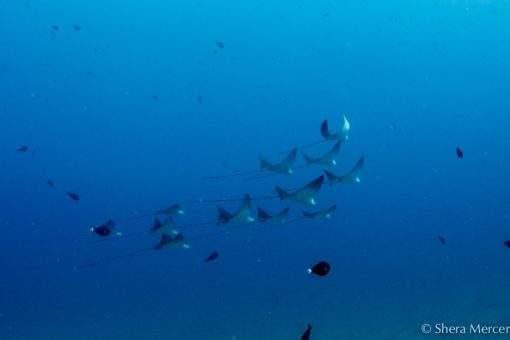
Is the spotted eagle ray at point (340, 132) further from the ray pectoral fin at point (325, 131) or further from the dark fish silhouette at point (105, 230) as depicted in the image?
the dark fish silhouette at point (105, 230)

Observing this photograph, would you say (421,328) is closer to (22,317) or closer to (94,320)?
(94,320)

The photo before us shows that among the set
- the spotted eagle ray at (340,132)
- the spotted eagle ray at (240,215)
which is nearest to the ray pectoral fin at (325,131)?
the spotted eagle ray at (340,132)

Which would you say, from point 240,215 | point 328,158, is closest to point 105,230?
point 240,215

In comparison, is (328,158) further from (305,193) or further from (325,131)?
(305,193)

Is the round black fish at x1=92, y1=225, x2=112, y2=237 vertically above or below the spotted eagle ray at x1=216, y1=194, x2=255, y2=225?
above

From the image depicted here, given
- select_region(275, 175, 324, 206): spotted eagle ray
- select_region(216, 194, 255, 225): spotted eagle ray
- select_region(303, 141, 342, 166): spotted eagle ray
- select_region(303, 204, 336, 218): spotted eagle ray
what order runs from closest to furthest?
select_region(275, 175, 324, 206): spotted eagle ray
select_region(216, 194, 255, 225): spotted eagle ray
select_region(303, 204, 336, 218): spotted eagle ray
select_region(303, 141, 342, 166): spotted eagle ray

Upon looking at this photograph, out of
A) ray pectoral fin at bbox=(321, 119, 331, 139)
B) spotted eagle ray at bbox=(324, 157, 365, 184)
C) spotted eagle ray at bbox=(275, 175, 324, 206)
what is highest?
ray pectoral fin at bbox=(321, 119, 331, 139)

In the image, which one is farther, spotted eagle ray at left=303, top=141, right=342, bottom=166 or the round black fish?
the round black fish

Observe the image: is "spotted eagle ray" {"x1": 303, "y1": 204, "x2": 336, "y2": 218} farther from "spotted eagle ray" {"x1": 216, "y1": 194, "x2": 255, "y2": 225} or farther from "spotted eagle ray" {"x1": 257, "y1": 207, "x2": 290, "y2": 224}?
"spotted eagle ray" {"x1": 216, "y1": 194, "x2": 255, "y2": 225}

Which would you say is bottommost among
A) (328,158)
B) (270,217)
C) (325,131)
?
(270,217)

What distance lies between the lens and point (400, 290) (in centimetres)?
1831

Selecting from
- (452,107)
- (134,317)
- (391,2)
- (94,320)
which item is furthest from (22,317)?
(452,107)

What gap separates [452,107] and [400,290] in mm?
81081

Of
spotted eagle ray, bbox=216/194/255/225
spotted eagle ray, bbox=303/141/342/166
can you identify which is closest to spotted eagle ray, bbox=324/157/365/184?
spotted eagle ray, bbox=303/141/342/166
